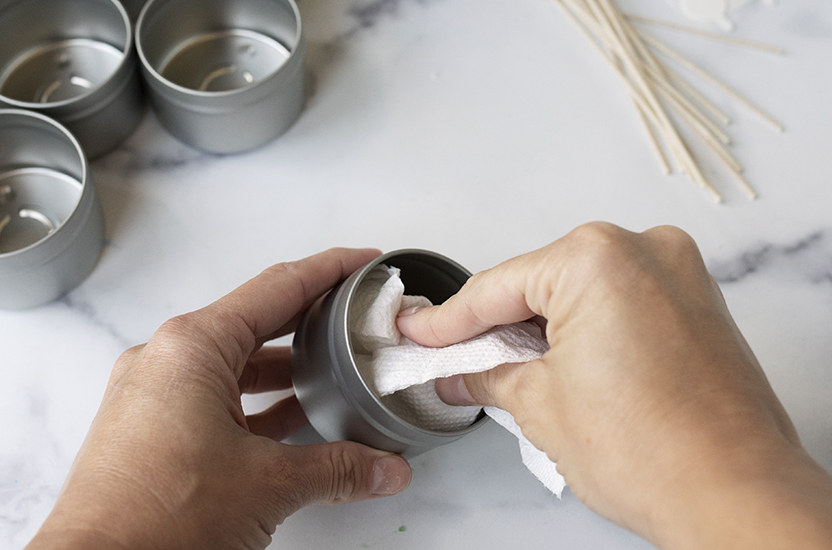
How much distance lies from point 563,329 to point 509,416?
0.14 m

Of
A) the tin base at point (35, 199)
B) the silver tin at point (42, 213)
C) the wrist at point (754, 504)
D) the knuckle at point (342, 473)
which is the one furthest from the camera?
the tin base at point (35, 199)

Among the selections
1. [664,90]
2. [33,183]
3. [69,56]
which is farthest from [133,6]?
[664,90]

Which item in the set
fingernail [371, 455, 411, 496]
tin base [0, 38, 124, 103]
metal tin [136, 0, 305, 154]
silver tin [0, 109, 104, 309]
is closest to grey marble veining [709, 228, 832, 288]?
fingernail [371, 455, 411, 496]

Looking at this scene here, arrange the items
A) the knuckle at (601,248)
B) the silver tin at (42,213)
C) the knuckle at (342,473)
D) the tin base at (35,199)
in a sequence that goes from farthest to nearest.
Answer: the tin base at (35,199)
the silver tin at (42,213)
the knuckle at (342,473)
the knuckle at (601,248)

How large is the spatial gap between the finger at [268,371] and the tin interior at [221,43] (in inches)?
14.8

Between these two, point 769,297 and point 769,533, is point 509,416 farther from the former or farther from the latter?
point 769,297

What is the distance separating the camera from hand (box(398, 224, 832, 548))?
36 centimetres

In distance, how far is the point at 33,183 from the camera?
82 cm

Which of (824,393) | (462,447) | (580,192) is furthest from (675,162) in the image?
(462,447)

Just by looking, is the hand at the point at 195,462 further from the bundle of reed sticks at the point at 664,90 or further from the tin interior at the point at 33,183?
the bundle of reed sticks at the point at 664,90

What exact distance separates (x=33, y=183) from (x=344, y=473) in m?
0.57

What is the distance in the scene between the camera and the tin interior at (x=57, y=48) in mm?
859

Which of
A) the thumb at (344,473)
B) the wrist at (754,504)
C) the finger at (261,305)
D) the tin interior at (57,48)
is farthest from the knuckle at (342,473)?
the tin interior at (57,48)

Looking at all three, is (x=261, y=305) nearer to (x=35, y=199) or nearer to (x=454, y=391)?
(x=454, y=391)
